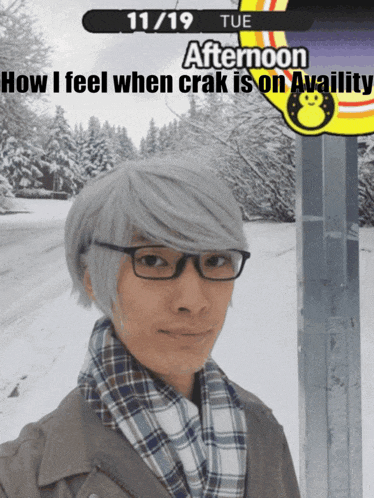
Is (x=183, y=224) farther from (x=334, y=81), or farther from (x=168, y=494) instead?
(x=334, y=81)

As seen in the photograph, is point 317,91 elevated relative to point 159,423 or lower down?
elevated

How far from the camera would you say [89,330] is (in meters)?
1.75

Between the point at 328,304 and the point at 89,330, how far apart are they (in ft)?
3.14

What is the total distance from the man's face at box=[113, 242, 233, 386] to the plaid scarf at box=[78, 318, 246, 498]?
29 millimetres

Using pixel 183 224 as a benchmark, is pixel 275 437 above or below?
below

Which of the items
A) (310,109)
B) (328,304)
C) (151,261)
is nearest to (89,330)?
(328,304)

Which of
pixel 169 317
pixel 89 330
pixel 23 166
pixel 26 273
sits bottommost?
pixel 89 330

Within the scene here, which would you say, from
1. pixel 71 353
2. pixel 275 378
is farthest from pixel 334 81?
pixel 71 353

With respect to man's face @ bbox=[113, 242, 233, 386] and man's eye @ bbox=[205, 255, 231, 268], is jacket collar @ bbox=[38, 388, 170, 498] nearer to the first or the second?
man's face @ bbox=[113, 242, 233, 386]

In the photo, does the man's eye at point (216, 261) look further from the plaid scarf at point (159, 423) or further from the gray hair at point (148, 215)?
the plaid scarf at point (159, 423)

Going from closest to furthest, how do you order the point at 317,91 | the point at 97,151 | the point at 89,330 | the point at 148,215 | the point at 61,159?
1. the point at 148,215
2. the point at 317,91
3. the point at 97,151
4. the point at 61,159
5. the point at 89,330

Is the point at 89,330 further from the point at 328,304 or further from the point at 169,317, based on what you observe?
A: the point at 169,317

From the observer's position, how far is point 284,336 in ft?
6.18

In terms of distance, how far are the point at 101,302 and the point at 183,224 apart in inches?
6.0
